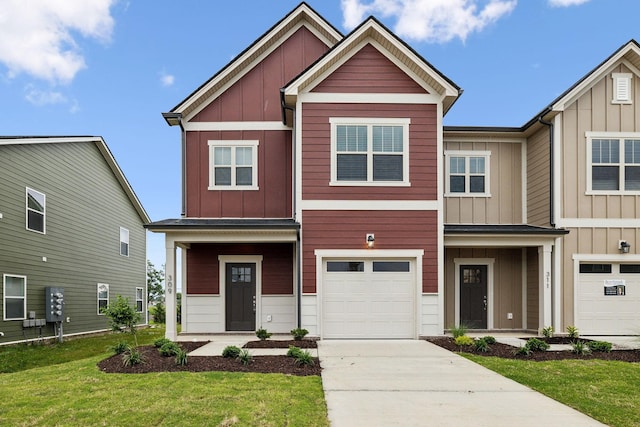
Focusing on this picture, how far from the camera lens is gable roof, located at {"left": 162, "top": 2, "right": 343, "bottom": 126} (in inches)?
568

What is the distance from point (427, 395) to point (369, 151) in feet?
23.3

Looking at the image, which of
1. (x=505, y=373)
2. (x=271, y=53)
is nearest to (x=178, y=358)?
(x=505, y=373)

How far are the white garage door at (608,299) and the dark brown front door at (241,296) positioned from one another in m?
8.75

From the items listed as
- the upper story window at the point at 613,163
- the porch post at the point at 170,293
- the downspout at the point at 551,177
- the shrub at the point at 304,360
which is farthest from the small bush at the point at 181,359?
the upper story window at the point at 613,163

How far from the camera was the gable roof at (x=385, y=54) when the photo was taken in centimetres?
1256

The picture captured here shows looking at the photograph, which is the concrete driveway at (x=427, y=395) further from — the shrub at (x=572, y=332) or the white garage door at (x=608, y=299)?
the white garage door at (x=608, y=299)

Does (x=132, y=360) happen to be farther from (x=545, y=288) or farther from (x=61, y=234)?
(x=61, y=234)

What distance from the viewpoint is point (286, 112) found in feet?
45.1

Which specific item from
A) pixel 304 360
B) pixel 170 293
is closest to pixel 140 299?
pixel 170 293

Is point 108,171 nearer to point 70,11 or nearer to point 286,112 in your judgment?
point 70,11

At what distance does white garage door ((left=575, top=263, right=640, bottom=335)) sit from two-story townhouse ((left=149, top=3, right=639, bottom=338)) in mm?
52

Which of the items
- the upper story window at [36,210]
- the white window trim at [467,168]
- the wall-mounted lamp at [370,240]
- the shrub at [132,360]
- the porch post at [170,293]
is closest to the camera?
the shrub at [132,360]

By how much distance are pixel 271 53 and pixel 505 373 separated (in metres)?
11.0

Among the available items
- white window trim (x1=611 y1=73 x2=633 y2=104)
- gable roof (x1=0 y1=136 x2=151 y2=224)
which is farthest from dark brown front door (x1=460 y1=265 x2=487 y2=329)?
gable roof (x1=0 y1=136 x2=151 y2=224)
